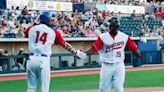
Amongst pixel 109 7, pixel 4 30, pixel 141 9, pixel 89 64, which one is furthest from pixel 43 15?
pixel 141 9

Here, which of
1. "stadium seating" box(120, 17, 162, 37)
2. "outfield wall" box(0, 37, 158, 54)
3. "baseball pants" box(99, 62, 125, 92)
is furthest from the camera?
"stadium seating" box(120, 17, 162, 37)

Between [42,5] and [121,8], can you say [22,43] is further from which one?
[121,8]

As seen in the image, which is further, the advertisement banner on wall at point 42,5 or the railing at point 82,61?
the advertisement banner on wall at point 42,5

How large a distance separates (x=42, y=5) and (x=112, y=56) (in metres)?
20.8

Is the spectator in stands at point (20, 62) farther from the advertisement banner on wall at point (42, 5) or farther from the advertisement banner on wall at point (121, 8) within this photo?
the advertisement banner on wall at point (121, 8)

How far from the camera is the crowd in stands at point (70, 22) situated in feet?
77.0

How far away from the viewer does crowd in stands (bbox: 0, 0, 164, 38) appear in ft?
77.0

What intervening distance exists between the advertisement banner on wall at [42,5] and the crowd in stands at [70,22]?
20.0 inches

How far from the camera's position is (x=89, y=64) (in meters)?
26.2

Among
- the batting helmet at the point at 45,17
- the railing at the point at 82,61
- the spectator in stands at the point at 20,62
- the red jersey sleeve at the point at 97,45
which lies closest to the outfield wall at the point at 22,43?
the spectator in stands at the point at 20,62

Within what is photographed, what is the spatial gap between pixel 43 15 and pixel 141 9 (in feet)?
99.5

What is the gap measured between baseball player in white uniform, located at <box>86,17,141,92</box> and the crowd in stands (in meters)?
14.0

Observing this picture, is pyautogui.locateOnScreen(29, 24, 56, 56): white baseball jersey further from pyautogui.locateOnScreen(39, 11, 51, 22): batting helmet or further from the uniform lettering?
the uniform lettering

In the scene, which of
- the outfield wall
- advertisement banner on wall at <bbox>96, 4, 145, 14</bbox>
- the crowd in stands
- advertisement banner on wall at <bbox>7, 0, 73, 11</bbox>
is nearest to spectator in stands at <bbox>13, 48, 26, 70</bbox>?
the outfield wall
